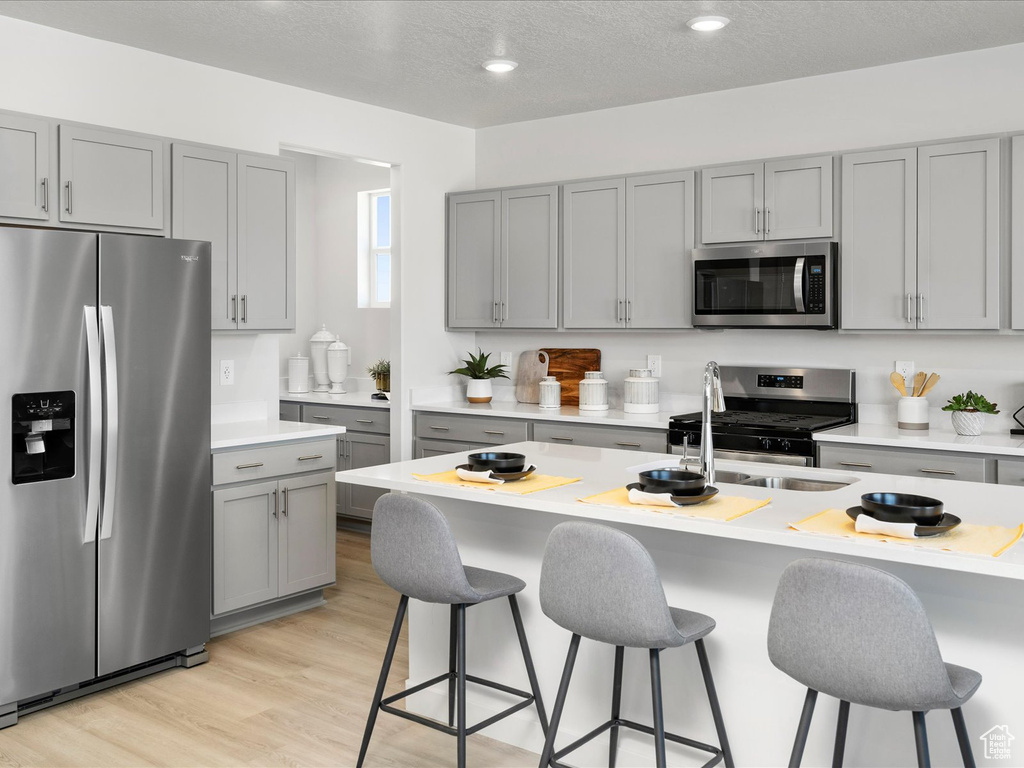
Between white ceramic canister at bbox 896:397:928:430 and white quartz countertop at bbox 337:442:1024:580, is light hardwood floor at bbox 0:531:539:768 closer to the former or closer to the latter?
white quartz countertop at bbox 337:442:1024:580

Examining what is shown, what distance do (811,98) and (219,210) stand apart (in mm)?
2968

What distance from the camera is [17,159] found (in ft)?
10.9

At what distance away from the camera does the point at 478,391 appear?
5469 millimetres

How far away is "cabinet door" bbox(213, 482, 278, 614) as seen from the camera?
3855mm

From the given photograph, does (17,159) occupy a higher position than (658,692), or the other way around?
(17,159)

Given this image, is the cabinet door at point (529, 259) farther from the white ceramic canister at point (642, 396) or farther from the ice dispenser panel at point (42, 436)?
the ice dispenser panel at point (42, 436)

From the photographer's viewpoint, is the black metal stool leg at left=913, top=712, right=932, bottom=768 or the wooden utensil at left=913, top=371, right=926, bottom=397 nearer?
the black metal stool leg at left=913, top=712, right=932, bottom=768

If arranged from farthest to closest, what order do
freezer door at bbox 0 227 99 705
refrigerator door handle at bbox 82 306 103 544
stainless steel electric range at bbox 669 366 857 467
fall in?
stainless steel electric range at bbox 669 366 857 467
refrigerator door handle at bbox 82 306 103 544
freezer door at bbox 0 227 99 705

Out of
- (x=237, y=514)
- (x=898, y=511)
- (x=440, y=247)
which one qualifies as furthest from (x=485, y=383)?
(x=898, y=511)

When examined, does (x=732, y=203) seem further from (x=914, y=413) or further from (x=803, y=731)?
(x=803, y=731)

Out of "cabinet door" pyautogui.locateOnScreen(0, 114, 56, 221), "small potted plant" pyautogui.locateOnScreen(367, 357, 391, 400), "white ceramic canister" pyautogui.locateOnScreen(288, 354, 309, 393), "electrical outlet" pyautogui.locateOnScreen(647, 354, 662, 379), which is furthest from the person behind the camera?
"white ceramic canister" pyautogui.locateOnScreen(288, 354, 309, 393)

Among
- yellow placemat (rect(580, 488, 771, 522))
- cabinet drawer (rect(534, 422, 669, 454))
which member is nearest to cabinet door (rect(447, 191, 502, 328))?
cabinet drawer (rect(534, 422, 669, 454))

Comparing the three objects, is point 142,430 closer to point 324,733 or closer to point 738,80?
point 324,733

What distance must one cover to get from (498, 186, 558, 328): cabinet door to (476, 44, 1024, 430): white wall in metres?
0.34
